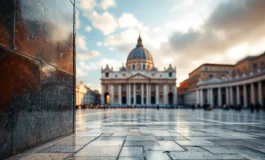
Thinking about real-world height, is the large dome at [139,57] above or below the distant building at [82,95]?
above

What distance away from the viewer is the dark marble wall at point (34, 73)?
12.0 ft

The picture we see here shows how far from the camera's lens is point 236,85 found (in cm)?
5191

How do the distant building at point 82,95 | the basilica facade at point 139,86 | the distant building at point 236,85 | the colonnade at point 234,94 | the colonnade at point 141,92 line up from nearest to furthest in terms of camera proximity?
the distant building at point 236,85 → the colonnade at point 234,94 → the distant building at point 82,95 → the colonnade at point 141,92 → the basilica facade at point 139,86

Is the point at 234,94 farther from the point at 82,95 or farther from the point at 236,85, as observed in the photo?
the point at 82,95

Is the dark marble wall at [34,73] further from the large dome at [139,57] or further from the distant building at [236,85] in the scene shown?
the large dome at [139,57]

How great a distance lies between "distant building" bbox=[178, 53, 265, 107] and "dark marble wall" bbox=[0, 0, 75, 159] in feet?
133

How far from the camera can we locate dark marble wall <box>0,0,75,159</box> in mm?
3656

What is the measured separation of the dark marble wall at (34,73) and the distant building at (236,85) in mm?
40444

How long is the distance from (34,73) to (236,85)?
55765 mm

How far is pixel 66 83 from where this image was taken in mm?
6230

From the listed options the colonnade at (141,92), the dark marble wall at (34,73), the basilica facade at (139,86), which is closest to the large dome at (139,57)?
the basilica facade at (139,86)

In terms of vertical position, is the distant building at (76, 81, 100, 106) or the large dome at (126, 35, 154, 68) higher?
the large dome at (126, 35, 154, 68)

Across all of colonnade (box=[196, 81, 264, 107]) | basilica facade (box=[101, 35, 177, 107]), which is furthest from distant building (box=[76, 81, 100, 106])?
colonnade (box=[196, 81, 264, 107])

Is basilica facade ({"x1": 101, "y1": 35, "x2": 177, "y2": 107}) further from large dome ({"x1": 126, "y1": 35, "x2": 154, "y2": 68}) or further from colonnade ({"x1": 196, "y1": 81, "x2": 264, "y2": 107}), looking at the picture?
colonnade ({"x1": 196, "y1": 81, "x2": 264, "y2": 107})
